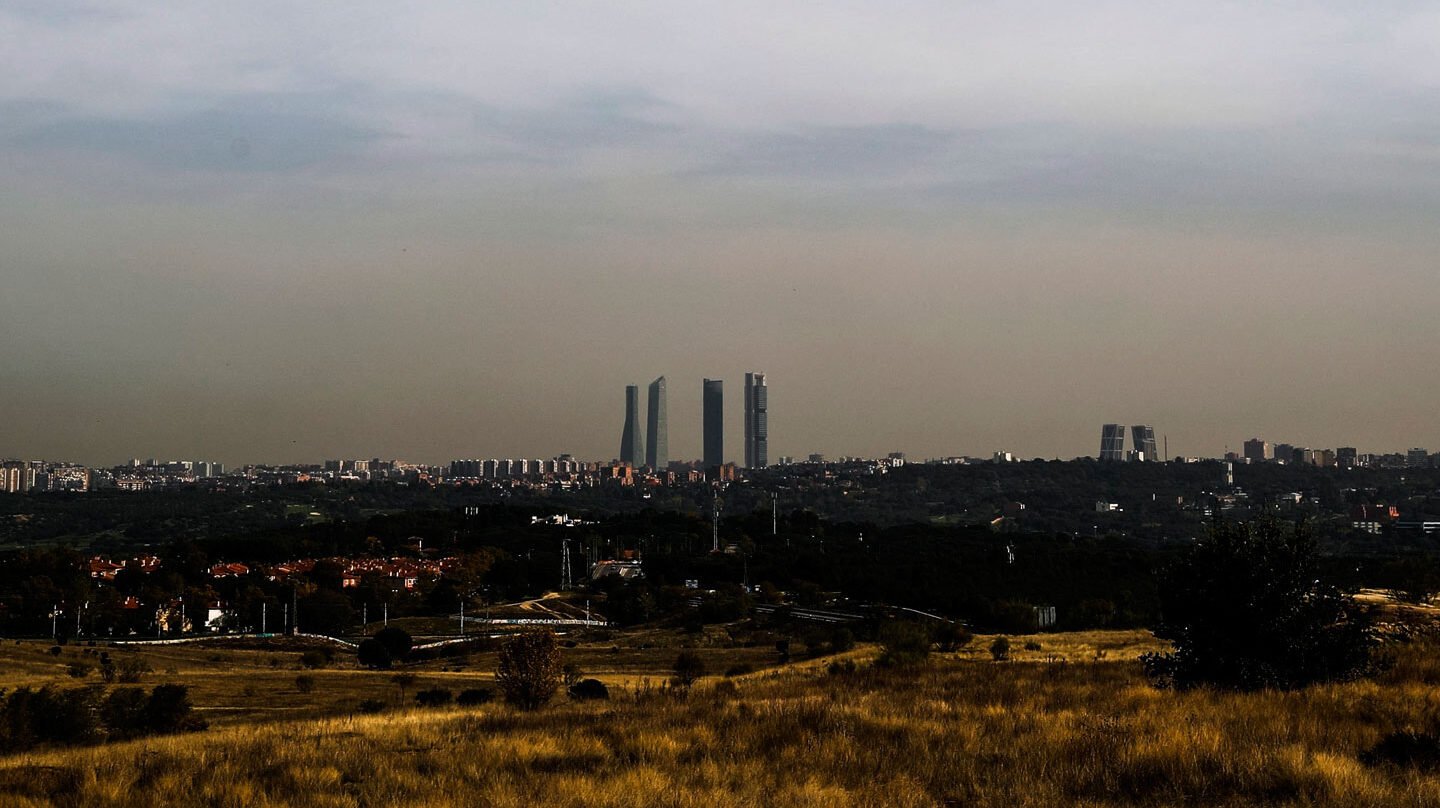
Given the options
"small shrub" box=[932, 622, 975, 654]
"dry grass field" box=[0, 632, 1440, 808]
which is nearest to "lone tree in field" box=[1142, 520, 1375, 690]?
"dry grass field" box=[0, 632, 1440, 808]

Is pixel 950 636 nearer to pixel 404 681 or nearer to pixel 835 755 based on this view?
pixel 404 681

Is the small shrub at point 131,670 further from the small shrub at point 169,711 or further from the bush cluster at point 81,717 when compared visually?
the small shrub at point 169,711

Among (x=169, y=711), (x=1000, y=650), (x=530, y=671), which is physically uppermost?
(x=530, y=671)

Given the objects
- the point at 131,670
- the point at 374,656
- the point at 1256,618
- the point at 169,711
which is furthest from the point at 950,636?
the point at 1256,618

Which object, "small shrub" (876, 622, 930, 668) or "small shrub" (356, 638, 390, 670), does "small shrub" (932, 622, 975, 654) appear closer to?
"small shrub" (876, 622, 930, 668)

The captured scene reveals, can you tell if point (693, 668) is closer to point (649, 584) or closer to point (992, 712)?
point (992, 712)

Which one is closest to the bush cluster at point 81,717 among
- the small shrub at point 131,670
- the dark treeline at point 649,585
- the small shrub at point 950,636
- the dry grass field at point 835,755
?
the small shrub at point 131,670
